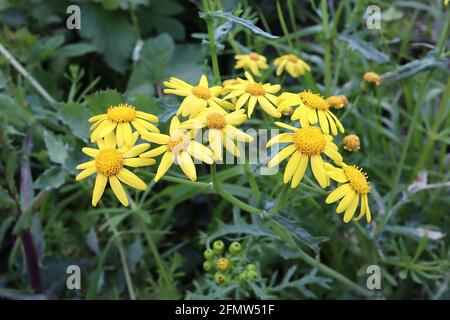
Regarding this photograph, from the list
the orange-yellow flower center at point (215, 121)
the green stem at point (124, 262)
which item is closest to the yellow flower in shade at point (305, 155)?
the orange-yellow flower center at point (215, 121)

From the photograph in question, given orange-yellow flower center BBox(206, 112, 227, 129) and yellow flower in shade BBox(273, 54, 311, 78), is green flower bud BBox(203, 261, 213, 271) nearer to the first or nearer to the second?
orange-yellow flower center BBox(206, 112, 227, 129)

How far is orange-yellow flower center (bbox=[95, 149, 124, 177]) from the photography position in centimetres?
99

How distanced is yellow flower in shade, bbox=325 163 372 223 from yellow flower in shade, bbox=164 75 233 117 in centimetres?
27

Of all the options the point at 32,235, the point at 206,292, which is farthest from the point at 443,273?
the point at 32,235

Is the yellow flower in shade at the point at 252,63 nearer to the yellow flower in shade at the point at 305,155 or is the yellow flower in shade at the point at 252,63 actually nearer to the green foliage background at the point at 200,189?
the green foliage background at the point at 200,189

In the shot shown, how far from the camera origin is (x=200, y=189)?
1446mm

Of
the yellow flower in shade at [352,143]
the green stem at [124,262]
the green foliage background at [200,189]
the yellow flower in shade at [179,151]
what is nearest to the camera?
the yellow flower in shade at [179,151]

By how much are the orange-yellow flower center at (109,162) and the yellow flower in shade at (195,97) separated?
157 millimetres

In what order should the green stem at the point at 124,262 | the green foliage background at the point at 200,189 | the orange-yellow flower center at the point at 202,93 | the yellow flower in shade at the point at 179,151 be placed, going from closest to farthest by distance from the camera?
the yellow flower in shade at the point at 179,151
the orange-yellow flower center at the point at 202,93
the green foliage background at the point at 200,189
the green stem at the point at 124,262

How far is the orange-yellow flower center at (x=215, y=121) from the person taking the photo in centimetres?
102

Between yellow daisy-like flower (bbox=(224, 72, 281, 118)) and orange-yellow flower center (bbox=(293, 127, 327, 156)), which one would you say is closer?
orange-yellow flower center (bbox=(293, 127, 327, 156))

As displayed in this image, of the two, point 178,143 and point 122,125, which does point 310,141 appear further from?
point 122,125

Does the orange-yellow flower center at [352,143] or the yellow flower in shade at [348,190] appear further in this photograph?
the orange-yellow flower center at [352,143]

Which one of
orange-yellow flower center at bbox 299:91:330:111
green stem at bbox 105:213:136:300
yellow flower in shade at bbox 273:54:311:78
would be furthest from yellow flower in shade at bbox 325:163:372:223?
green stem at bbox 105:213:136:300
